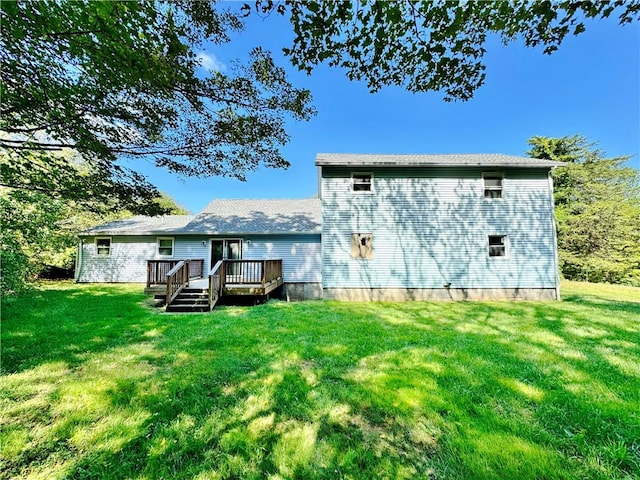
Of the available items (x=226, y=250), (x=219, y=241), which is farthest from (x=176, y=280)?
(x=219, y=241)

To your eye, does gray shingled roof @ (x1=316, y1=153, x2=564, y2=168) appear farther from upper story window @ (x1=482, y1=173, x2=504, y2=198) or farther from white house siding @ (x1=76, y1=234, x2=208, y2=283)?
white house siding @ (x1=76, y1=234, x2=208, y2=283)

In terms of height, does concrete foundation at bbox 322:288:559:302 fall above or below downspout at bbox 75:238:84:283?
below

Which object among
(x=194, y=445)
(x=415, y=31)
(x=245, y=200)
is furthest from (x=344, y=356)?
(x=245, y=200)

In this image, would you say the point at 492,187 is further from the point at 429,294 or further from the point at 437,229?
the point at 429,294

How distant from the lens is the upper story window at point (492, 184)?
10.1 meters

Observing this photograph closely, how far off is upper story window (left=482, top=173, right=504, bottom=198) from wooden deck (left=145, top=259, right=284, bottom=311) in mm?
8847

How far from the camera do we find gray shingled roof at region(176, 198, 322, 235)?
38.9 feet

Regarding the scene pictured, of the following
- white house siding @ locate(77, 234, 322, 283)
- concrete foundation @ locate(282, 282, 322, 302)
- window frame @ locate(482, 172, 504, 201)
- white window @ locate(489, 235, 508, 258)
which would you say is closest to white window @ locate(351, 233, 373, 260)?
white house siding @ locate(77, 234, 322, 283)

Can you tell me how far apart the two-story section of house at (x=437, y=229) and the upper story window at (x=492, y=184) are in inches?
1.4

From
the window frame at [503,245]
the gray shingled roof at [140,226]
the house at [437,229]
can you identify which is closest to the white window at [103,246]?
the gray shingled roof at [140,226]

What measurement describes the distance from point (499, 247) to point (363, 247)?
520cm

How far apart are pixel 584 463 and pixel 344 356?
269 centimetres

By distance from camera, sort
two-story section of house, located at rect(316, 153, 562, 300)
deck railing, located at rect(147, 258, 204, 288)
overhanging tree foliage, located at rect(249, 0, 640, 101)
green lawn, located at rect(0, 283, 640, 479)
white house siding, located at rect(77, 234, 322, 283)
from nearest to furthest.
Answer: green lawn, located at rect(0, 283, 640, 479), overhanging tree foliage, located at rect(249, 0, 640, 101), deck railing, located at rect(147, 258, 204, 288), two-story section of house, located at rect(316, 153, 562, 300), white house siding, located at rect(77, 234, 322, 283)

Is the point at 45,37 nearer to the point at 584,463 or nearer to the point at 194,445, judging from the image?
the point at 194,445
